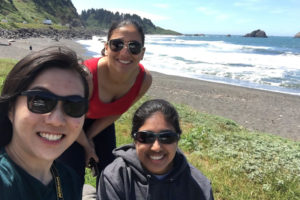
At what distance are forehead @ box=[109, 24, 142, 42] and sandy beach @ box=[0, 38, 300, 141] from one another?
1018 centimetres

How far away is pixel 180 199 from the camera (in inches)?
103

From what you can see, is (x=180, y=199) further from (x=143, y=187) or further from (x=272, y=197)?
(x=272, y=197)

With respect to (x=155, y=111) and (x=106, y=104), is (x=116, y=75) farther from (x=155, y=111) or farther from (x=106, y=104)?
(x=155, y=111)

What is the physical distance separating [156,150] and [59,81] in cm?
130

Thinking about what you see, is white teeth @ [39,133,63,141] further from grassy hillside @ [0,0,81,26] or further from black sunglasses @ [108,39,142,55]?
grassy hillside @ [0,0,81,26]

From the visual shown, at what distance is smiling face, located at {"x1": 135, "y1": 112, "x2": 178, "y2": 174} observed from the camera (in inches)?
103

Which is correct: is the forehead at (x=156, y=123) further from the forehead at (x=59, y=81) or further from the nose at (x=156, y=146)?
the forehead at (x=59, y=81)

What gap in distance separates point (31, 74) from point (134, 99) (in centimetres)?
193

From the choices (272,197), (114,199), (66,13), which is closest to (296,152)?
(272,197)

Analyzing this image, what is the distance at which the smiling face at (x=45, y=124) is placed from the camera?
1.47m

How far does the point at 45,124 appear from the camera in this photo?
1.49 meters

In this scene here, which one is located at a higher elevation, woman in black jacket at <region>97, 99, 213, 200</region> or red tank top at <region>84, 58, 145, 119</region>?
red tank top at <region>84, 58, 145, 119</region>

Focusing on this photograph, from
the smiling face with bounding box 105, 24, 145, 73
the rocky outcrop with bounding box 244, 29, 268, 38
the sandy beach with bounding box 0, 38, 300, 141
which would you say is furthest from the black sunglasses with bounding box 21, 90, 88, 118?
the rocky outcrop with bounding box 244, 29, 268, 38

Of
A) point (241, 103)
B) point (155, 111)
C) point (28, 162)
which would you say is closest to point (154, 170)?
point (155, 111)
